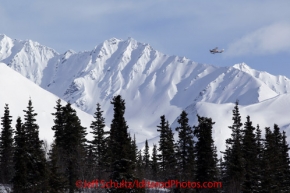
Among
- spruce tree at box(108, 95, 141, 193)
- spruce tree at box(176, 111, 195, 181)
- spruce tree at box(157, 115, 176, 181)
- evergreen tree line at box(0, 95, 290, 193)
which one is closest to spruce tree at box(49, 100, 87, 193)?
evergreen tree line at box(0, 95, 290, 193)

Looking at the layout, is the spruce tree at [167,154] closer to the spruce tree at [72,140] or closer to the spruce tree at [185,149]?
the spruce tree at [185,149]

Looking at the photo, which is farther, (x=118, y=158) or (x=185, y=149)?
(x=185, y=149)

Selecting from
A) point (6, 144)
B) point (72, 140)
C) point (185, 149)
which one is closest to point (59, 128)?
point (72, 140)

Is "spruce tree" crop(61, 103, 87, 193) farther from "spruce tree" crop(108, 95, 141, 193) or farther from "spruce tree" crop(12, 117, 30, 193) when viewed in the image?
"spruce tree" crop(108, 95, 141, 193)

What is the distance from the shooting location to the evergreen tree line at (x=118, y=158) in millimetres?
54719

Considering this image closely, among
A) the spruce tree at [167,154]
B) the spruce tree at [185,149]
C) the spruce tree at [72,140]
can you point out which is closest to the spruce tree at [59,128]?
the spruce tree at [72,140]

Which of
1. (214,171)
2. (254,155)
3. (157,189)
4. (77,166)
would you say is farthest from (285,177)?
(77,166)

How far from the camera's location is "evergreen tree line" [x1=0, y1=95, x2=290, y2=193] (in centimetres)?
5472

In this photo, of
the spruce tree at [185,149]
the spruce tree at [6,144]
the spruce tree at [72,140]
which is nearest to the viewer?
the spruce tree at [72,140]

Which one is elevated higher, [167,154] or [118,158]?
[167,154]

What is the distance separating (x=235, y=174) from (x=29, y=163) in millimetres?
28180

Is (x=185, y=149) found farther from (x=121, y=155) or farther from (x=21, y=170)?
(x=21, y=170)

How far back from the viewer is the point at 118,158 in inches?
2062

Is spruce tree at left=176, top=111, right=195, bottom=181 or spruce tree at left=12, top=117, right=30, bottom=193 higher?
spruce tree at left=176, top=111, right=195, bottom=181
